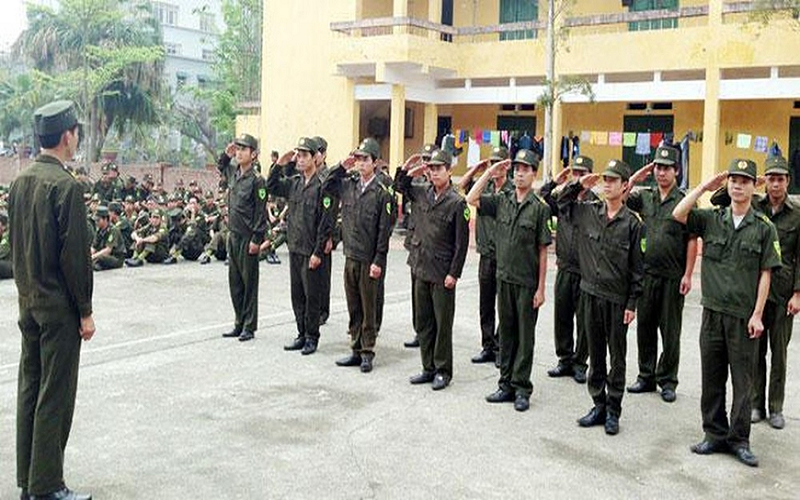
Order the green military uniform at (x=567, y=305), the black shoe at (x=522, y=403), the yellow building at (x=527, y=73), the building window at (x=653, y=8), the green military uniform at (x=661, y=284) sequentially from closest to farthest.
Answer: the black shoe at (x=522, y=403)
the green military uniform at (x=661, y=284)
the green military uniform at (x=567, y=305)
the yellow building at (x=527, y=73)
the building window at (x=653, y=8)

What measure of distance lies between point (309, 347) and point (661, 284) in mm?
3178

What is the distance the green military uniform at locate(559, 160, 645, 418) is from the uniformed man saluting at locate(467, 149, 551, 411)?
379 millimetres

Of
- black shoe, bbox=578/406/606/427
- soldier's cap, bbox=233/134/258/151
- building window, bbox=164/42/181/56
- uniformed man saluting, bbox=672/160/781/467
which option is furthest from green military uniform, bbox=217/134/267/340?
building window, bbox=164/42/181/56

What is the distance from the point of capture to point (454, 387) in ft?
23.5

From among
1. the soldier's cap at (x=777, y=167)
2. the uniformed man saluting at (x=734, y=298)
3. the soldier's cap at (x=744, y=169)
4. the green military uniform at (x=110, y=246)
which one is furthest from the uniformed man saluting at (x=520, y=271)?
the green military uniform at (x=110, y=246)

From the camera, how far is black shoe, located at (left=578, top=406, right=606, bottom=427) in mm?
6191

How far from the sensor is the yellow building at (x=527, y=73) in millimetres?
17438

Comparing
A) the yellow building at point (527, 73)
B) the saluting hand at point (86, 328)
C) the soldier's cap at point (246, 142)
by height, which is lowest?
the saluting hand at point (86, 328)

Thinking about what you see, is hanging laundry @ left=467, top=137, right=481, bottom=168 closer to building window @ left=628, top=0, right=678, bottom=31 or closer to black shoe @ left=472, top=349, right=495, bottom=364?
building window @ left=628, top=0, right=678, bottom=31

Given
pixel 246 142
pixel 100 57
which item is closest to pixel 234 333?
pixel 246 142

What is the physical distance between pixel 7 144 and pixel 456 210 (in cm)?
4528

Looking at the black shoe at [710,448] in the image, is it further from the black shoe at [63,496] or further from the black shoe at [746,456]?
the black shoe at [63,496]

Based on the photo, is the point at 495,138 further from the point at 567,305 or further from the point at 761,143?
the point at 567,305

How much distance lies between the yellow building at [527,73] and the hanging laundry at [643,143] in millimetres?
529
